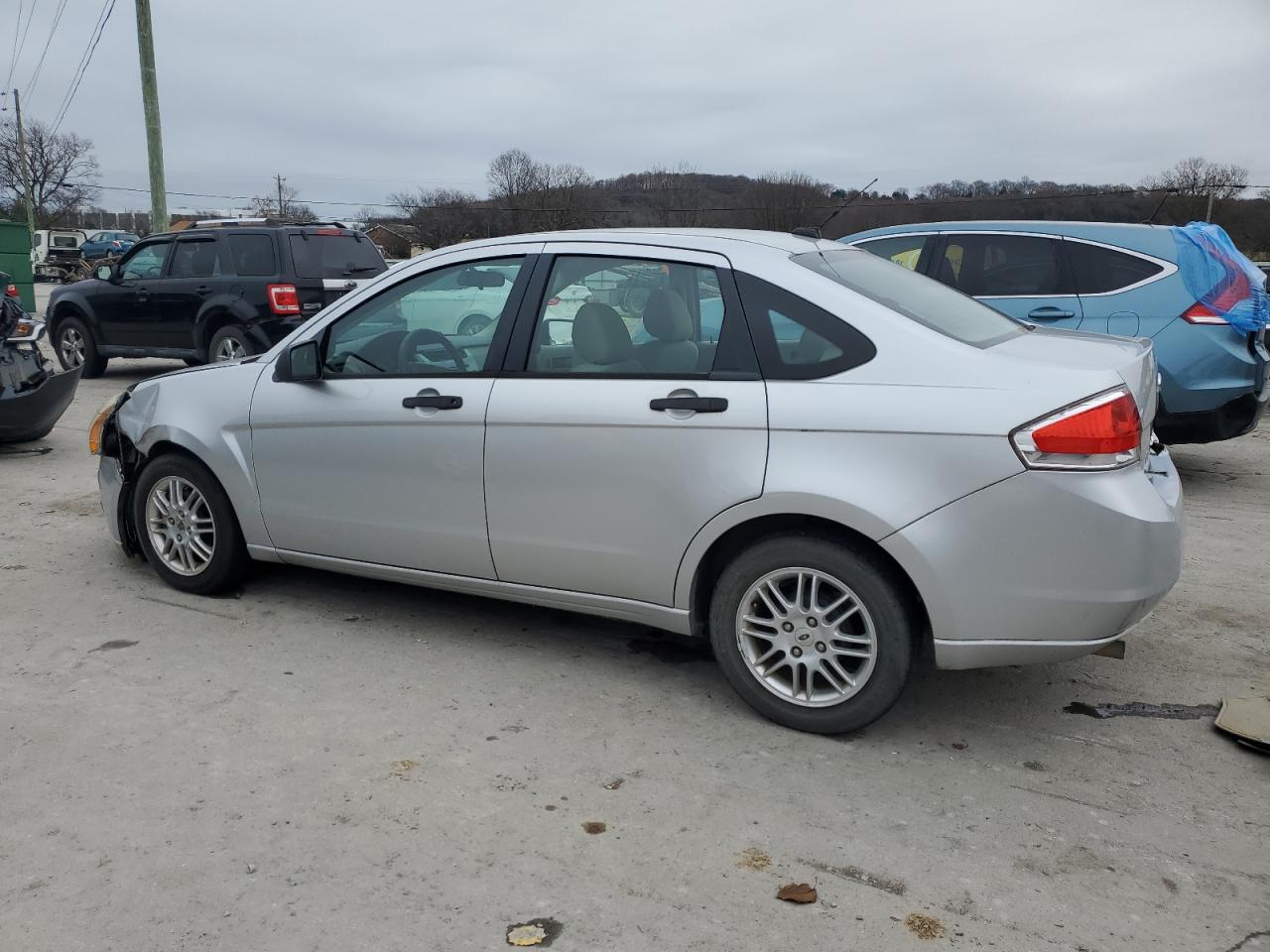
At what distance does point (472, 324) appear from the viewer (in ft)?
14.7

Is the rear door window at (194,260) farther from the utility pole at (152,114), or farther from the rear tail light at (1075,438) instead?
the rear tail light at (1075,438)

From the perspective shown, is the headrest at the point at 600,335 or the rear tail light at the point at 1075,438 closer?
the rear tail light at the point at 1075,438

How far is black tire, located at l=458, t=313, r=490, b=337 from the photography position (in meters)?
4.43

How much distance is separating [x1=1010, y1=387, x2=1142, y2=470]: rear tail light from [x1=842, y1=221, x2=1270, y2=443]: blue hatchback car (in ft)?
11.4

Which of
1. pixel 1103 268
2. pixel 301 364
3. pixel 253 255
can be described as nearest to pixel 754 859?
pixel 301 364

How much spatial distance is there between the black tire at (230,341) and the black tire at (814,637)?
9.80 metres

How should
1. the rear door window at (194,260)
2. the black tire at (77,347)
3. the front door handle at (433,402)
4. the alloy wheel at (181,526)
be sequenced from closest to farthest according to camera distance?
the front door handle at (433,402) → the alloy wheel at (181,526) → the rear door window at (194,260) → the black tire at (77,347)

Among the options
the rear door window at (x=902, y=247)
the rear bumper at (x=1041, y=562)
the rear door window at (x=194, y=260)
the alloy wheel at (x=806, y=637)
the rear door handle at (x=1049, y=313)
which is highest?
the rear door window at (x=194, y=260)

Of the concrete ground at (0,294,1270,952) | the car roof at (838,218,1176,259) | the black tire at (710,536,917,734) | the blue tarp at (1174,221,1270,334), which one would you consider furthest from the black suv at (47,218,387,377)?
the black tire at (710,536,917,734)

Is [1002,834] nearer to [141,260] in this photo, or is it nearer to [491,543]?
[491,543]

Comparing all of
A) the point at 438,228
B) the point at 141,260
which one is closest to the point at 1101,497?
the point at 141,260

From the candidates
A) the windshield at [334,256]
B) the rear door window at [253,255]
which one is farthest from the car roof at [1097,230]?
the rear door window at [253,255]

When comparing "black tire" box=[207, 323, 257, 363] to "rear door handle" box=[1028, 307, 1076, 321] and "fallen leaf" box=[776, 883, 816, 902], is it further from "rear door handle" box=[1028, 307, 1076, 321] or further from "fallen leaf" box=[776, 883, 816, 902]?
"fallen leaf" box=[776, 883, 816, 902]

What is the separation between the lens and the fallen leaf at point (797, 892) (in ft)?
9.37
